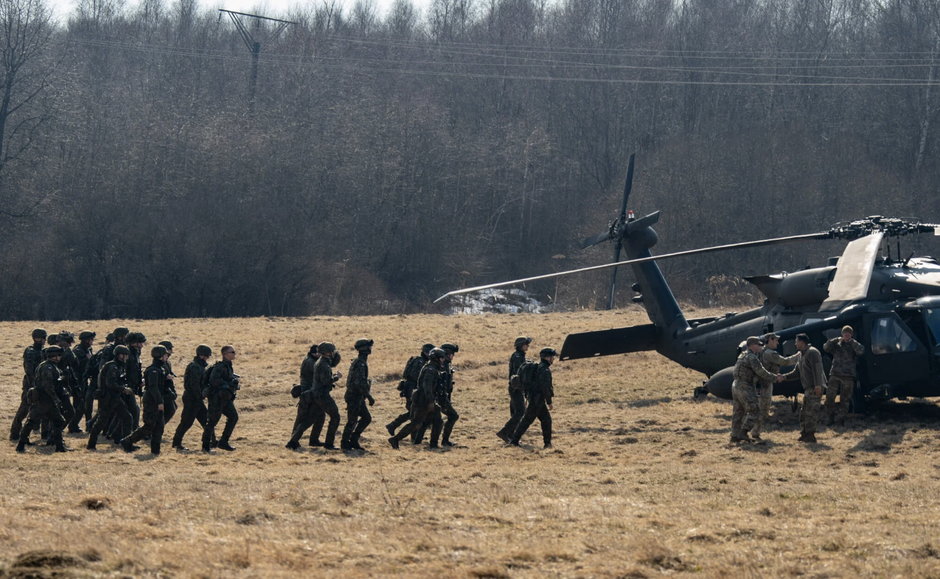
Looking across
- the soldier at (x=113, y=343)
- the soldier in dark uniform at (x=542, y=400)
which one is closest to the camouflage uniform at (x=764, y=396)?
the soldier in dark uniform at (x=542, y=400)

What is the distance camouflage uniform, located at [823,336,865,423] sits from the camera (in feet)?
48.0

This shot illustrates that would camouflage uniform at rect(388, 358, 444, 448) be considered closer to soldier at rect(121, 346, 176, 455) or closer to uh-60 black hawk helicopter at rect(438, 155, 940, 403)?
uh-60 black hawk helicopter at rect(438, 155, 940, 403)

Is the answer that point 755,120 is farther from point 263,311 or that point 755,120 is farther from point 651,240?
point 651,240

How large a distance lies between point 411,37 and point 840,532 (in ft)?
215

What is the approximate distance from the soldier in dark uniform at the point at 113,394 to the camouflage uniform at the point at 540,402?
195 inches

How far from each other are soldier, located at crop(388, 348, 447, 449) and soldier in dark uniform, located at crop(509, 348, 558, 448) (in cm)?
104

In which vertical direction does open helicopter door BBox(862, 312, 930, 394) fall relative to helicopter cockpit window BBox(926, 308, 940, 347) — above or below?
below

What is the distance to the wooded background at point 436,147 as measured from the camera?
149 feet


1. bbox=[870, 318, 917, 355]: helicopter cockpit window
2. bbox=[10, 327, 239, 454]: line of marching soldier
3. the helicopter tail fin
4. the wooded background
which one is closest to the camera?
bbox=[10, 327, 239, 454]: line of marching soldier

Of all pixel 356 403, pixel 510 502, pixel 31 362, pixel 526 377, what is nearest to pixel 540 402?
pixel 526 377

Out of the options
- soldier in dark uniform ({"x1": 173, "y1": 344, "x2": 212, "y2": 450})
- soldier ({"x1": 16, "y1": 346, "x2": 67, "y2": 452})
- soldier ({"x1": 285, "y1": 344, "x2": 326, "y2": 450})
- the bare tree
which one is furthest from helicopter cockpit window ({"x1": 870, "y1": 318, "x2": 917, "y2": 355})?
the bare tree

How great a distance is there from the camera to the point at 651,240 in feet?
61.9

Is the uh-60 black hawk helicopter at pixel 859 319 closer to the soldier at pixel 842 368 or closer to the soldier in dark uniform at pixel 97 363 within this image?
the soldier at pixel 842 368

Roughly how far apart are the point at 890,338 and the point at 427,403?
610cm
